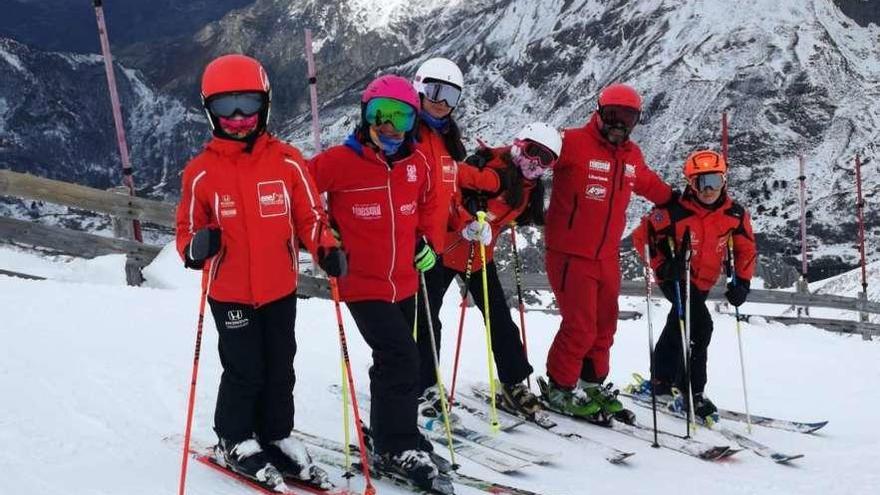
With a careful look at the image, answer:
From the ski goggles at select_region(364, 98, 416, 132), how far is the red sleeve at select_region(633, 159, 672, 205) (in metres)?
2.51

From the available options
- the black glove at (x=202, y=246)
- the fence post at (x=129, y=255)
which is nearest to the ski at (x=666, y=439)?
the black glove at (x=202, y=246)

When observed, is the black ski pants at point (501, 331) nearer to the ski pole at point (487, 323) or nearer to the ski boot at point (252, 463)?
the ski pole at point (487, 323)

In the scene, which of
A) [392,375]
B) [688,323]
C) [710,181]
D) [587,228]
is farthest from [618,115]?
[392,375]

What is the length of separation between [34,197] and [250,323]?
229 inches

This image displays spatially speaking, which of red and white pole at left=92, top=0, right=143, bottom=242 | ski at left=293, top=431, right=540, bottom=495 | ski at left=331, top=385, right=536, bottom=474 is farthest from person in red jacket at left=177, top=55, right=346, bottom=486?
red and white pole at left=92, top=0, right=143, bottom=242

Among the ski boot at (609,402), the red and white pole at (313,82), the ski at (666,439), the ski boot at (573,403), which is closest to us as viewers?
the ski at (666,439)

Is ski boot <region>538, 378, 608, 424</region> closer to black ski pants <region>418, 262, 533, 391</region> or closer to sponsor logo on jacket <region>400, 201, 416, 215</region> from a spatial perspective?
black ski pants <region>418, 262, 533, 391</region>

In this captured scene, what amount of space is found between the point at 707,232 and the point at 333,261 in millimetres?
3557

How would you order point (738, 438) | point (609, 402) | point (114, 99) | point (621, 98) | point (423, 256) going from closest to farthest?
point (423, 256), point (621, 98), point (738, 438), point (609, 402), point (114, 99)

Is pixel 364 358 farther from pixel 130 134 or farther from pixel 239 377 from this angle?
pixel 130 134

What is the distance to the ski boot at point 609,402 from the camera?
5.58 meters

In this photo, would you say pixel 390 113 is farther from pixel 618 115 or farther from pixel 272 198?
pixel 618 115

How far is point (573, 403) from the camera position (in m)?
5.50

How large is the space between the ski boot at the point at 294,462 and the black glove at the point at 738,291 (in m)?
3.68
